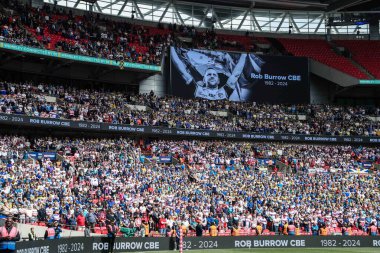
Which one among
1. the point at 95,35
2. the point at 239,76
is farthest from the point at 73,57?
the point at 239,76

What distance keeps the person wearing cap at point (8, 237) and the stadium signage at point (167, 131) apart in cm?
2488

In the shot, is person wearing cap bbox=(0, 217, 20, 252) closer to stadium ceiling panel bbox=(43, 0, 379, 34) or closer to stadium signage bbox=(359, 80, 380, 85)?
stadium ceiling panel bbox=(43, 0, 379, 34)

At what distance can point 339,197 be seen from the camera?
47219 mm

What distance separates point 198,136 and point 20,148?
17103mm

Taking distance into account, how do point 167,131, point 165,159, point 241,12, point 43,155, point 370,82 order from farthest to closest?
point 241,12 → point 370,82 → point 167,131 → point 165,159 → point 43,155

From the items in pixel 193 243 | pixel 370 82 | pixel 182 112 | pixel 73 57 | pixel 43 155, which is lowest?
pixel 193 243

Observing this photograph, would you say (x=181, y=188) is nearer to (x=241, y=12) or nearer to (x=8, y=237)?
(x=8, y=237)

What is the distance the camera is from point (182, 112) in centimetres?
5606

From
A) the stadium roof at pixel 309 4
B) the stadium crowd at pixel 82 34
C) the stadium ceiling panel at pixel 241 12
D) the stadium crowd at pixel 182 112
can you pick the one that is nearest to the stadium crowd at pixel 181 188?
the stadium crowd at pixel 182 112

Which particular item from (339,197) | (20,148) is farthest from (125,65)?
(339,197)

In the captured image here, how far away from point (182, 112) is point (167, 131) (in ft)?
13.2

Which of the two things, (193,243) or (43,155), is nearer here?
(193,243)

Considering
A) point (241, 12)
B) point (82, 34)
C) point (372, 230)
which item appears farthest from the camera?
point (241, 12)

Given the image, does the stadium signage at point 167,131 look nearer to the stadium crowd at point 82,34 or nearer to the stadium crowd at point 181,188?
the stadium crowd at point 181,188
